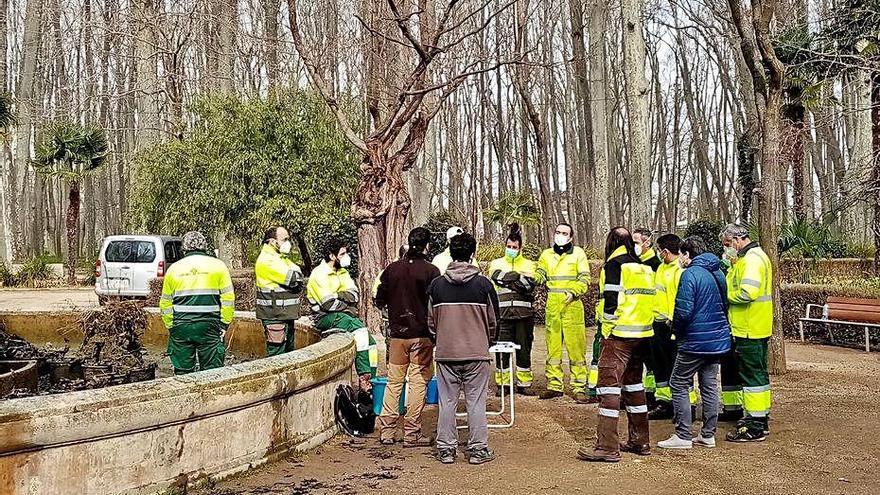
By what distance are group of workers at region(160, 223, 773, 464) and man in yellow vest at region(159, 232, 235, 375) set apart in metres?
0.01

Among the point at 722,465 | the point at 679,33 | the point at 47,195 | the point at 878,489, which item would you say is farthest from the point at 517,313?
the point at 47,195

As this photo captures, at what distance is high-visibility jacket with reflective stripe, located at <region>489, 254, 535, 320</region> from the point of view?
962 centimetres

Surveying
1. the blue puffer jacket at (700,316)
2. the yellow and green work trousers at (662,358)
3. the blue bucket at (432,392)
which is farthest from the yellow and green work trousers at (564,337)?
the blue puffer jacket at (700,316)

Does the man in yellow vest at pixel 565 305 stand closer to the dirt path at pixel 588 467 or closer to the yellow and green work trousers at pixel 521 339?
the yellow and green work trousers at pixel 521 339

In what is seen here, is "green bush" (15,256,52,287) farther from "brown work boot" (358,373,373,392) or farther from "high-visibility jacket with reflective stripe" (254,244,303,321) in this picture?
"brown work boot" (358,373,373,392)

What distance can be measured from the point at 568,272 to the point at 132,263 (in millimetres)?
13183

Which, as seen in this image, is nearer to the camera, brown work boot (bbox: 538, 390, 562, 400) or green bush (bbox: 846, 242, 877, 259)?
brown work boot (bbox: 538, 390, 562, 400)

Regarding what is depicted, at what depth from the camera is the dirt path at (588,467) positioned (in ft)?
20.1

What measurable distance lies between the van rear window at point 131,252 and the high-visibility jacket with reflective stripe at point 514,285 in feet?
39.4

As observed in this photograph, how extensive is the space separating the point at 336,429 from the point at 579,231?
35842mm

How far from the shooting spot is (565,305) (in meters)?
9.36

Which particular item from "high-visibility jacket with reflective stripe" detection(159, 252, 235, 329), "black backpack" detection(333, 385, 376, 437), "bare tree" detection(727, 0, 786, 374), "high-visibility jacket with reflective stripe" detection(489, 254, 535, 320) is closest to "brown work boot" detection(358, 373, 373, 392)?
"black backpack" detection(333, 385, 376, 437)

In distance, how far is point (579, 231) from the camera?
42.6 m

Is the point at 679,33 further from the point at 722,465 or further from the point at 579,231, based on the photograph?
the point at 722,465
